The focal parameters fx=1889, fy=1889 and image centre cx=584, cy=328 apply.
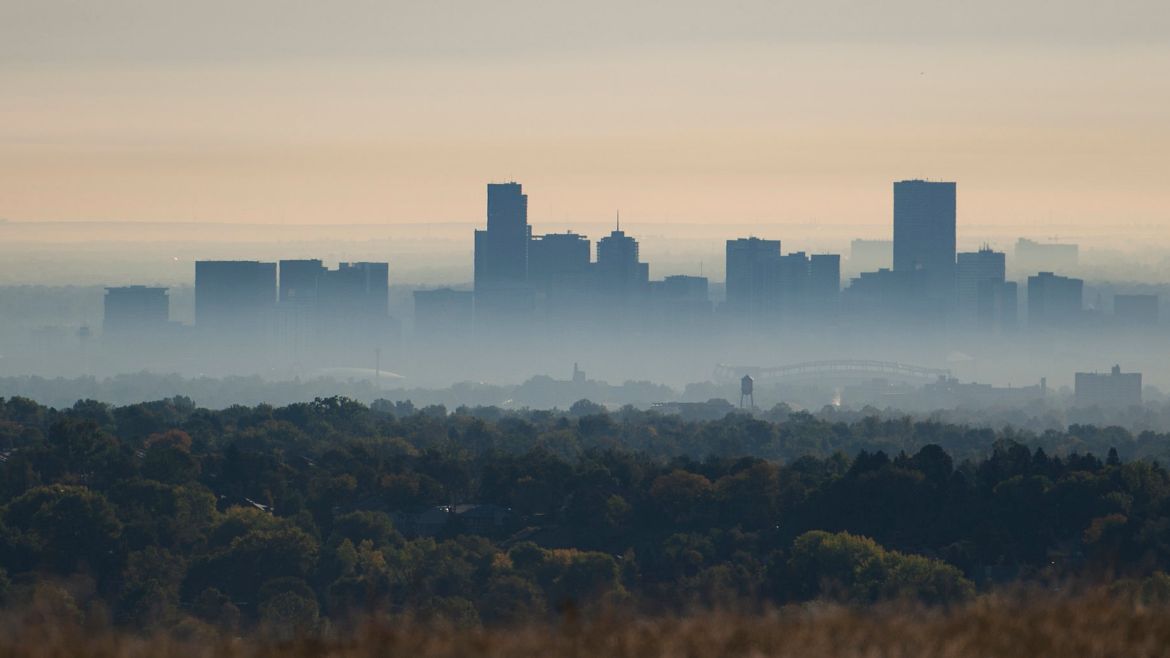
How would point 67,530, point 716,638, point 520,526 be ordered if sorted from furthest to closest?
point 520,526, point 67,530, point 716,638

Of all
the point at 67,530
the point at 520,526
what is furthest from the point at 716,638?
the point at 520,526

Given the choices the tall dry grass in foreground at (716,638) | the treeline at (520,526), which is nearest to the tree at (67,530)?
the treeline at (520,526)

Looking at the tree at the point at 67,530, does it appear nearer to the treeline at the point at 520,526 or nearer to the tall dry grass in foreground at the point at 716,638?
the treeline at the point at 520,526

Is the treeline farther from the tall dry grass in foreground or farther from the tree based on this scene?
the tall dry grass in foreground

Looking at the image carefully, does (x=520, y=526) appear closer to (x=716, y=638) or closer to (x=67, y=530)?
(x=67, y=530)

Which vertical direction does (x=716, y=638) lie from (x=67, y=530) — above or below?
above

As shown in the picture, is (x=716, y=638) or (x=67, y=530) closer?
(x=716, y=638)

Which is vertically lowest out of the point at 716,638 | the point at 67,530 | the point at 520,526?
the point at 520,526
